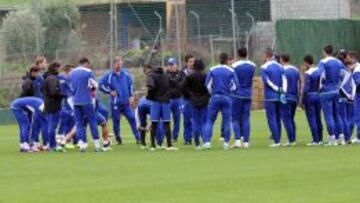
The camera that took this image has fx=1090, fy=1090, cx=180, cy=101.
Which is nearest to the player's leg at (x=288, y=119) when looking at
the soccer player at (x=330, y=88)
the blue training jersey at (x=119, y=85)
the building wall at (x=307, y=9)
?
the soccer player at (x=330, y=88)

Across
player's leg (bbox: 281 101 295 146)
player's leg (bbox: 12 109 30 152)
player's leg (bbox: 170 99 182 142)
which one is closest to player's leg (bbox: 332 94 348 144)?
player's leg (bbox: 281 101 295 146)

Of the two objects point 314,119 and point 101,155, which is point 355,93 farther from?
point 101,155

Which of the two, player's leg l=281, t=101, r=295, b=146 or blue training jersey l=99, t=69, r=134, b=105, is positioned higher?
blue training jersey l=99, t=69, r=134, b=105

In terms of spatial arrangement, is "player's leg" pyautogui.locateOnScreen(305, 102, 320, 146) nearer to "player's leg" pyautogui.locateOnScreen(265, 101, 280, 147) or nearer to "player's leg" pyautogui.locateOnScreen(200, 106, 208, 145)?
"player's leg" pyautogui.locateOnScreen(265, 101, 280, 147)

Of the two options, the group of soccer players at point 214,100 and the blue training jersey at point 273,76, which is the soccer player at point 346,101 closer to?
the group of soccer players at point 214,100

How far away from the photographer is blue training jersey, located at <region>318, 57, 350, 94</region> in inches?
905

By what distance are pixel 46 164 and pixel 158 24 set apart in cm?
2344

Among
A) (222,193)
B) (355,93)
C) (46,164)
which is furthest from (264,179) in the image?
(355,93)

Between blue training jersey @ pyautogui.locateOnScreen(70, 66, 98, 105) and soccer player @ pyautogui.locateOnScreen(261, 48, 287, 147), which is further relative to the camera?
soccer player @ pyautogui.locateOnScreen(261, 48, 287, 147)

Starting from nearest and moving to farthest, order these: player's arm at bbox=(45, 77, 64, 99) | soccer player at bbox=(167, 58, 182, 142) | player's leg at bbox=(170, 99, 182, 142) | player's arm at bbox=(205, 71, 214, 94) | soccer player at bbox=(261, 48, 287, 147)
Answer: player's arm at bbox=(205, 71, 214, 94) → soccer player at bbox=(261, 48, 287, 147) → player's arm at bbox=(45, 77, 64, 99) → soccer player at bbox=(167, 58, 182, 142) → player's leg at bbox=(170, 99, 182, 142)

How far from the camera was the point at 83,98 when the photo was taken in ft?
74.2

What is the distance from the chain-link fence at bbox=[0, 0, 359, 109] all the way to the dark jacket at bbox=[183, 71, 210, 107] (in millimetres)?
15995

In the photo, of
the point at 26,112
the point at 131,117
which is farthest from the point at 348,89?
the point at 26,112

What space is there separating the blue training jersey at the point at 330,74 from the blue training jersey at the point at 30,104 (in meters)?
6.03
